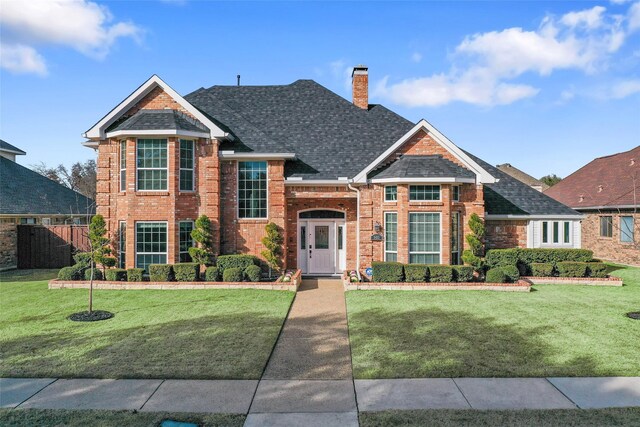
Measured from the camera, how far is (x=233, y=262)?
52.5 feet

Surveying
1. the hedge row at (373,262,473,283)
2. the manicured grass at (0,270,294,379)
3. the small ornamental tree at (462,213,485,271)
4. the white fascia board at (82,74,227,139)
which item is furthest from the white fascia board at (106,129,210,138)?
the small ornamental tree at (462,213,485,271)

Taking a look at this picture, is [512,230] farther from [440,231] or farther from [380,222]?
[380,222]

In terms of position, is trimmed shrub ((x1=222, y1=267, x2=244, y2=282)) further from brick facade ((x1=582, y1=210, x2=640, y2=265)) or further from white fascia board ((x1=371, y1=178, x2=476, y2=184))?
brick facade ((x1=582, y1=210, x2=640, y2=265))

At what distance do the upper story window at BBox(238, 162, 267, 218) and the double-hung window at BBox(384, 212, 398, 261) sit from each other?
16.4ft

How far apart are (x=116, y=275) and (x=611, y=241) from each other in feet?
85.2

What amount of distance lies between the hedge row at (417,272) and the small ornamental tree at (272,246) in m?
4.05

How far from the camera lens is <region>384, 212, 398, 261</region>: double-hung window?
1634cm

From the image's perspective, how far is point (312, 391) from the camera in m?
6.53

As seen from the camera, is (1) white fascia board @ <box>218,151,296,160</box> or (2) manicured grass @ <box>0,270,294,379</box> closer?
(2) manicured grass @ <box>0,270,294,379</box>

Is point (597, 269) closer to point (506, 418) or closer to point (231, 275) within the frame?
point (506, 418)

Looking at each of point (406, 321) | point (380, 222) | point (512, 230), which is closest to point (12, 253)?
point (380, 222)

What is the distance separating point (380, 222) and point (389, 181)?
1739mm

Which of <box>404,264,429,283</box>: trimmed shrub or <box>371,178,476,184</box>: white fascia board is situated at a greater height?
<box>371,178,476,184</box>: white fascia board

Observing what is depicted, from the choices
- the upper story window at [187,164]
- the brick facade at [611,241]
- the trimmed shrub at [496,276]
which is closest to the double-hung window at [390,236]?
the trimmed shrub at [496,276]
